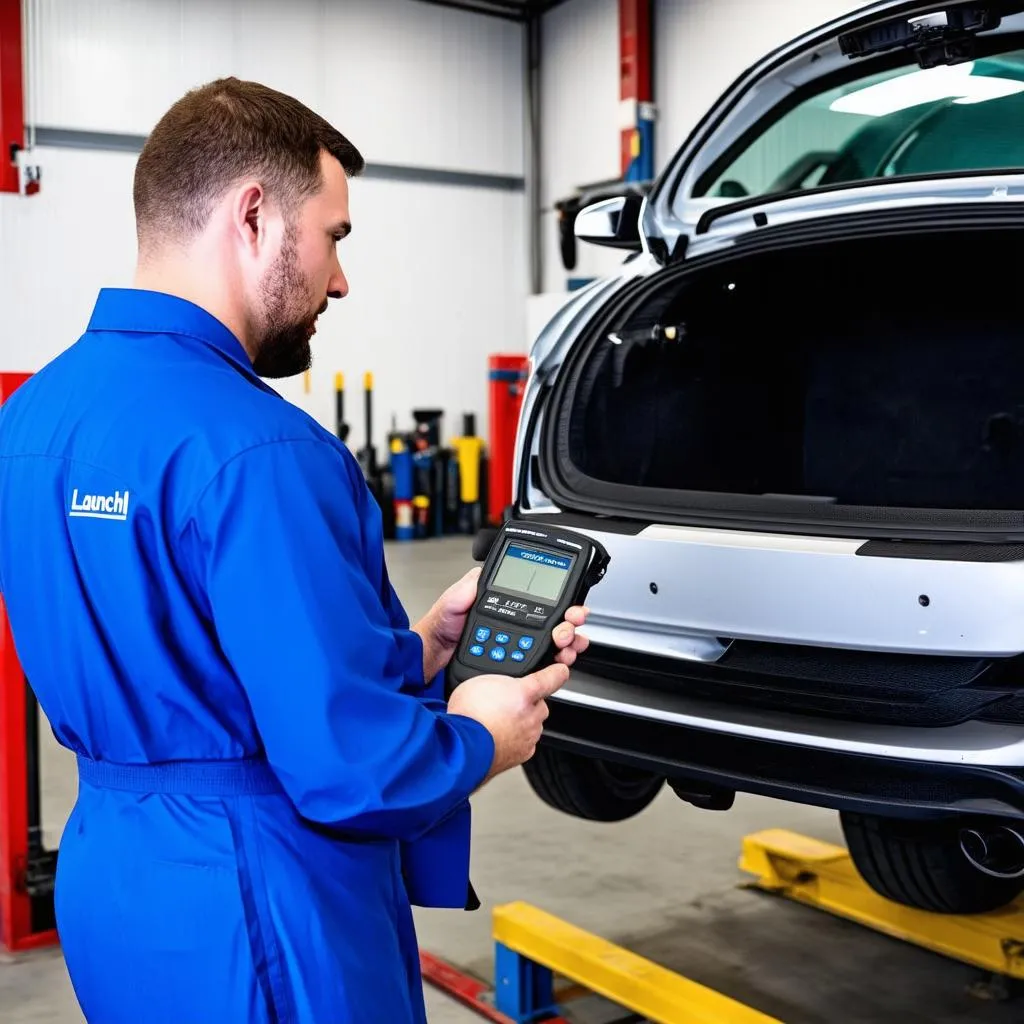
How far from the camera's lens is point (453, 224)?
11008mm

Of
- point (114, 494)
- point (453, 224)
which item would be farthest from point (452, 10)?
point (114, 494)

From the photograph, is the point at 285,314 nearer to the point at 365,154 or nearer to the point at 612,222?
the point at 612,222

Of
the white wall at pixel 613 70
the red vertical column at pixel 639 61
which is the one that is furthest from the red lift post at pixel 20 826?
the red vertical column at pixel 639 61

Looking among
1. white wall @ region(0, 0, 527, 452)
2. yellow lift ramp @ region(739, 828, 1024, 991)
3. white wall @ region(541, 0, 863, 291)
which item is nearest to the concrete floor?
yellow lift ramp @ region(739, 828, 1024, 991)

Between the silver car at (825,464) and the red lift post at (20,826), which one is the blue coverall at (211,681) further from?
the red lift post at (20,826)

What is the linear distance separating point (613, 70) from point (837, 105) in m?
8.21

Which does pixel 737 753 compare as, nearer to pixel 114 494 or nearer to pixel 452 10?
pixel 114 494

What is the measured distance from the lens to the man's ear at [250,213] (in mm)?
1195

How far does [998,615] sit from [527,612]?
74cm

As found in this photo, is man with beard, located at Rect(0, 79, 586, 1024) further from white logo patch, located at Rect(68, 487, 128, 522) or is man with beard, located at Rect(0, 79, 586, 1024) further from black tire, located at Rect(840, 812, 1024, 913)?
black tire, located at Rect(840, 812, 1024, 913)

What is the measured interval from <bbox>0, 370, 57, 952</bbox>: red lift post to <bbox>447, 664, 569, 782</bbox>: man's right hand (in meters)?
1.93

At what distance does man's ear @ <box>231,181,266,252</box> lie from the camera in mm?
1195

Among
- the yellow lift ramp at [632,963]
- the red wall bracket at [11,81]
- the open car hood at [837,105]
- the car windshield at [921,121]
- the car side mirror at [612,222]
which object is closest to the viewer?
the open car hood at [837,105]

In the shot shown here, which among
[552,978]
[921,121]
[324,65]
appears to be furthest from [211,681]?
[324,65]
